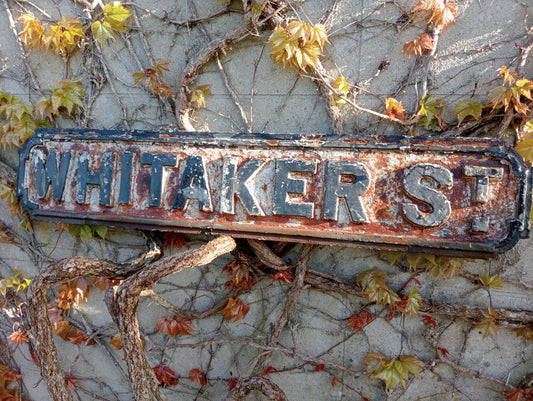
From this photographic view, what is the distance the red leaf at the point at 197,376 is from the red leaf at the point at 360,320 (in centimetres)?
102

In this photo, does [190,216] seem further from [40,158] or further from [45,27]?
[45,27]

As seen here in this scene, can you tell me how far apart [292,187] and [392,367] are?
3.81 feet

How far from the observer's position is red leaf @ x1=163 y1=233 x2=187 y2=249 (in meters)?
2.48

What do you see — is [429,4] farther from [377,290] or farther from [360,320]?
[360,320]

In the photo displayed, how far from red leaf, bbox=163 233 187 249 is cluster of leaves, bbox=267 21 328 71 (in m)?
1.25

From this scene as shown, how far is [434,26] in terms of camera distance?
2.16m

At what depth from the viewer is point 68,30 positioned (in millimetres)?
2545

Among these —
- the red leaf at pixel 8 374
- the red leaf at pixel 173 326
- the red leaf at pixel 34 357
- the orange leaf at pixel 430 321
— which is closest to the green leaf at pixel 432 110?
the orange leaf at pixel 430 321

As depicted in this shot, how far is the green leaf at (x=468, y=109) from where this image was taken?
2.06m

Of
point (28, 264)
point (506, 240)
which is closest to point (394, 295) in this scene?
point (506, 240)

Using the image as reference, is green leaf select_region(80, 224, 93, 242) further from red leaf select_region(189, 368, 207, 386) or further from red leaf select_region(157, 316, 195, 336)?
red leaf select_region(189, 368, 207, 386)

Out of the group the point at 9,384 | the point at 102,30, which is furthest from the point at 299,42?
the point at 9,384

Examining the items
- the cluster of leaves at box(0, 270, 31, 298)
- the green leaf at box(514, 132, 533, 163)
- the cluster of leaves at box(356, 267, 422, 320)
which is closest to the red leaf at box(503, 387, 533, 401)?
the cluster of leaves at box(356, 267, 422, 320)

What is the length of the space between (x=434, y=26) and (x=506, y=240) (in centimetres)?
123
